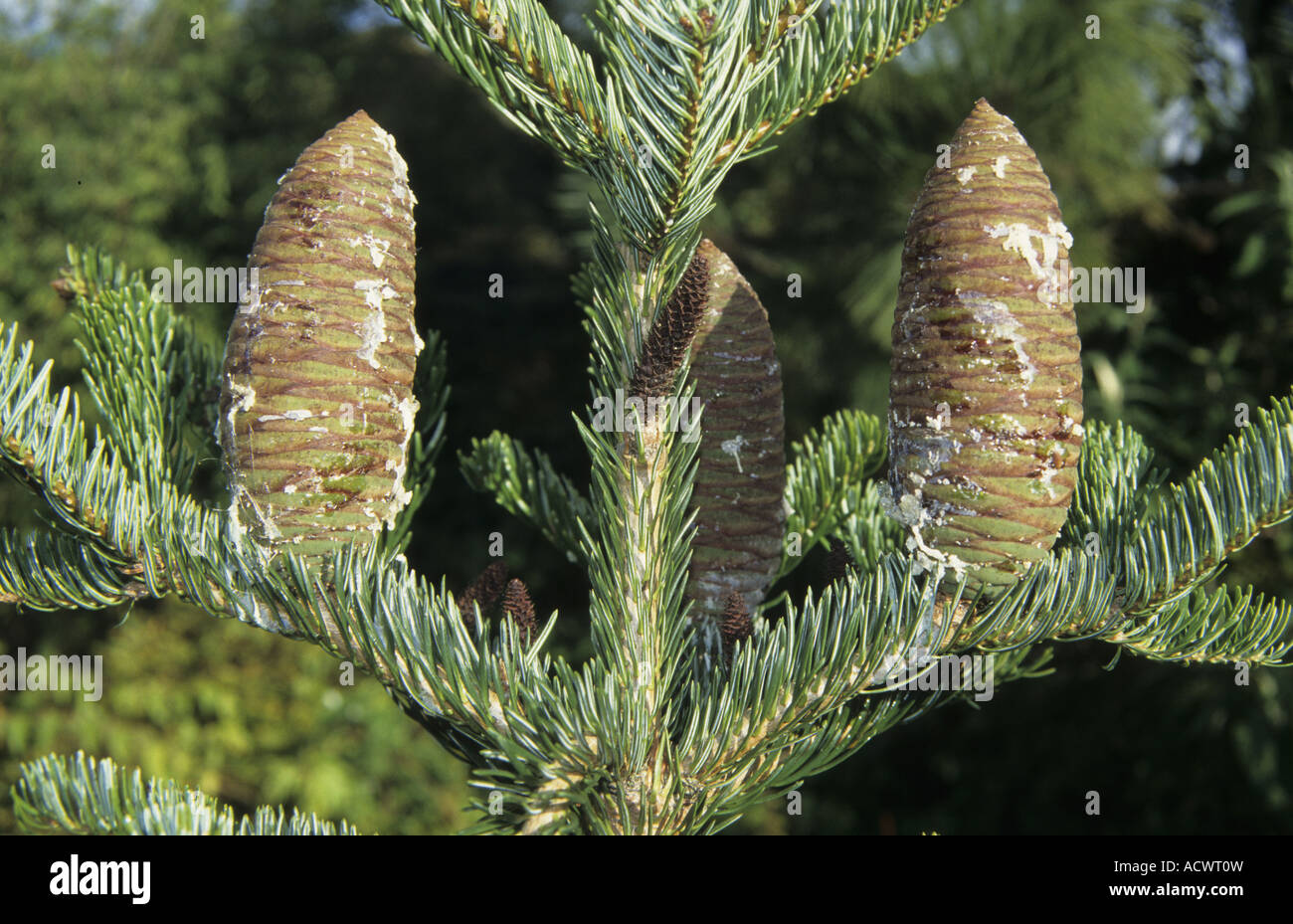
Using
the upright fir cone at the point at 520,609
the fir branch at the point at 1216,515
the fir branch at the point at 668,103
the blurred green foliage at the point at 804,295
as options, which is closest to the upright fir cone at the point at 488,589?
the upright fir cone at the point at 520,609

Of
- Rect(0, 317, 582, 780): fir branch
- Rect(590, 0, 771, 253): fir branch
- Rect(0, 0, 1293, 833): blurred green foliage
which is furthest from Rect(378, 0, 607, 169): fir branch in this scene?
Rect(0, 0, 1293, 833): blurred green foliage

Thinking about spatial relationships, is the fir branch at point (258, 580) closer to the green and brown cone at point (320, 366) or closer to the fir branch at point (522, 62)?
the green and brown cone at point (320, 366)

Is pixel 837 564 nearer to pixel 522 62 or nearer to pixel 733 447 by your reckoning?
pixel 733 447

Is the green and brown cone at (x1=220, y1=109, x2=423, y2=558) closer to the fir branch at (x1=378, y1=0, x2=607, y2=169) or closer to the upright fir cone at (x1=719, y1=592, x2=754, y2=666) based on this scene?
the fir branch at (x1=378, y1=0, x2=607, y2=169)

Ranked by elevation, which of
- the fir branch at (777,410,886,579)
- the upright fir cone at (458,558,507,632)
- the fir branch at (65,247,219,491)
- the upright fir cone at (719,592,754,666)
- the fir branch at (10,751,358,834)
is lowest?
the fir branch at (10,751,358,834)

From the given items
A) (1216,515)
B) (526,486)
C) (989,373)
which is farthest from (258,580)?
(1216,515)

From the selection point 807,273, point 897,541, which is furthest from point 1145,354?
point 897,541
